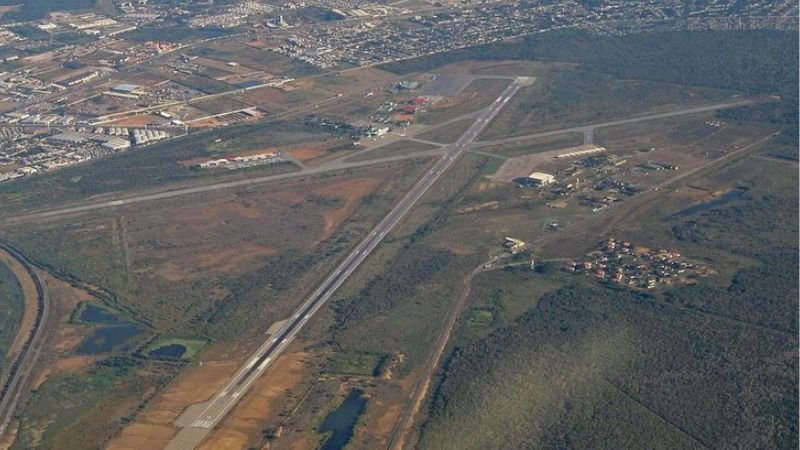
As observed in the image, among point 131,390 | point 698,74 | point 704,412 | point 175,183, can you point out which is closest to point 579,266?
point 704,412

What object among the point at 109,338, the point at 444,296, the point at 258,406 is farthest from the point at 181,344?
the point at 444,296

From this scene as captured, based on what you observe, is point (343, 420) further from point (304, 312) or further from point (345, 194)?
point (345, 194)

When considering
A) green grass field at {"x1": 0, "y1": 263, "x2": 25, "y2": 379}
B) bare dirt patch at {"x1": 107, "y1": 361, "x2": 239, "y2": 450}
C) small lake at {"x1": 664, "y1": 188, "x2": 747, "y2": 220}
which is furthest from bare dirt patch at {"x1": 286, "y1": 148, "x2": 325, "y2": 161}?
bare dirt patch at {"x1": 107, "y1": 361, "x2": 239, "y2": 450}

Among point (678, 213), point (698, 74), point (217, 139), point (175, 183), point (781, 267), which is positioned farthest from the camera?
point (698, 74)

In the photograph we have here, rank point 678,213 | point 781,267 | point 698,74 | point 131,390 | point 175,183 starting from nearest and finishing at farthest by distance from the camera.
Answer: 1. point 131,390
2. point 781,267
3. point 678,213
4. point 175,183
5. point 698,74

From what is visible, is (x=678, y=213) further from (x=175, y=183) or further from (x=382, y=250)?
(x=175, y=183)
